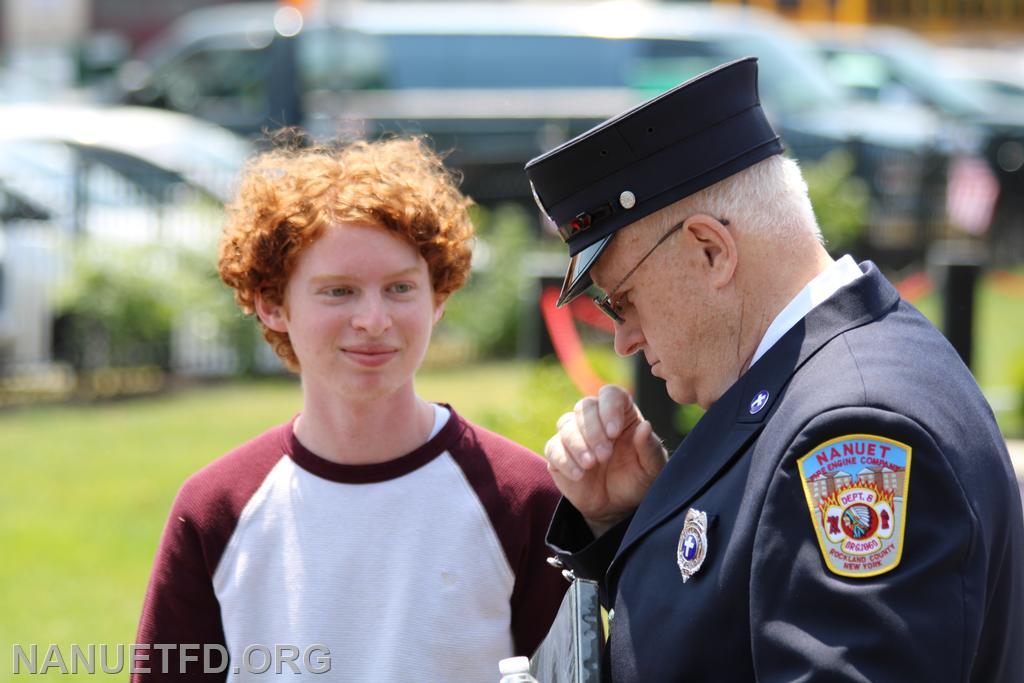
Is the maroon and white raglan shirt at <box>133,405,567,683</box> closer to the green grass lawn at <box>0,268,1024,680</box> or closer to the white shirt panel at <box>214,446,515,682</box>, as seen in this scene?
the white shirt panel at <box>214,446,515,682</box>

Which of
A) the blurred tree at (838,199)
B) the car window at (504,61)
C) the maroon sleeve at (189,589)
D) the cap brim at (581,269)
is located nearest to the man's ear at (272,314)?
the maroon sleeve at (189,589)

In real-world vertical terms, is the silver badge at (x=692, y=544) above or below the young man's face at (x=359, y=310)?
below

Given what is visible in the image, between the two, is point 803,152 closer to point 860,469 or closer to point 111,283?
point 111,283

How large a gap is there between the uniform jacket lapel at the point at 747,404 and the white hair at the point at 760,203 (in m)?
0.12

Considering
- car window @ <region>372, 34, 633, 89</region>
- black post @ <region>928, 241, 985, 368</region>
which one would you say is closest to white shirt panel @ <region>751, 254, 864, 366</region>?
black post @ <region>928, 241, 985, 368</region>

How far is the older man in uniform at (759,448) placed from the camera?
5.76 ft

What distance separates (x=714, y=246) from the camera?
2.09 meters

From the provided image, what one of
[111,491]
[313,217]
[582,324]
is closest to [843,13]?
[582,324]

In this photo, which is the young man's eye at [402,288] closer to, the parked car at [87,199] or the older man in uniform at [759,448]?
the older man in uniform at [759,448]

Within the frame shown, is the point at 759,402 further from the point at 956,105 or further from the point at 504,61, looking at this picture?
the point at 956,105

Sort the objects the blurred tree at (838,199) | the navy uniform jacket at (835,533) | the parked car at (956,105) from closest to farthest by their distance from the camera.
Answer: the navy uniform jacket at (835,533) → the blurred tree at (838,199) → the parked car at (956,105)

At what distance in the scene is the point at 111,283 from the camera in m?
10.5

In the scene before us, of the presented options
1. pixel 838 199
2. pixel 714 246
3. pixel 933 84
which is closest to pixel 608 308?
pixel 714 246

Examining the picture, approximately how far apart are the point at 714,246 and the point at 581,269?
27cm
